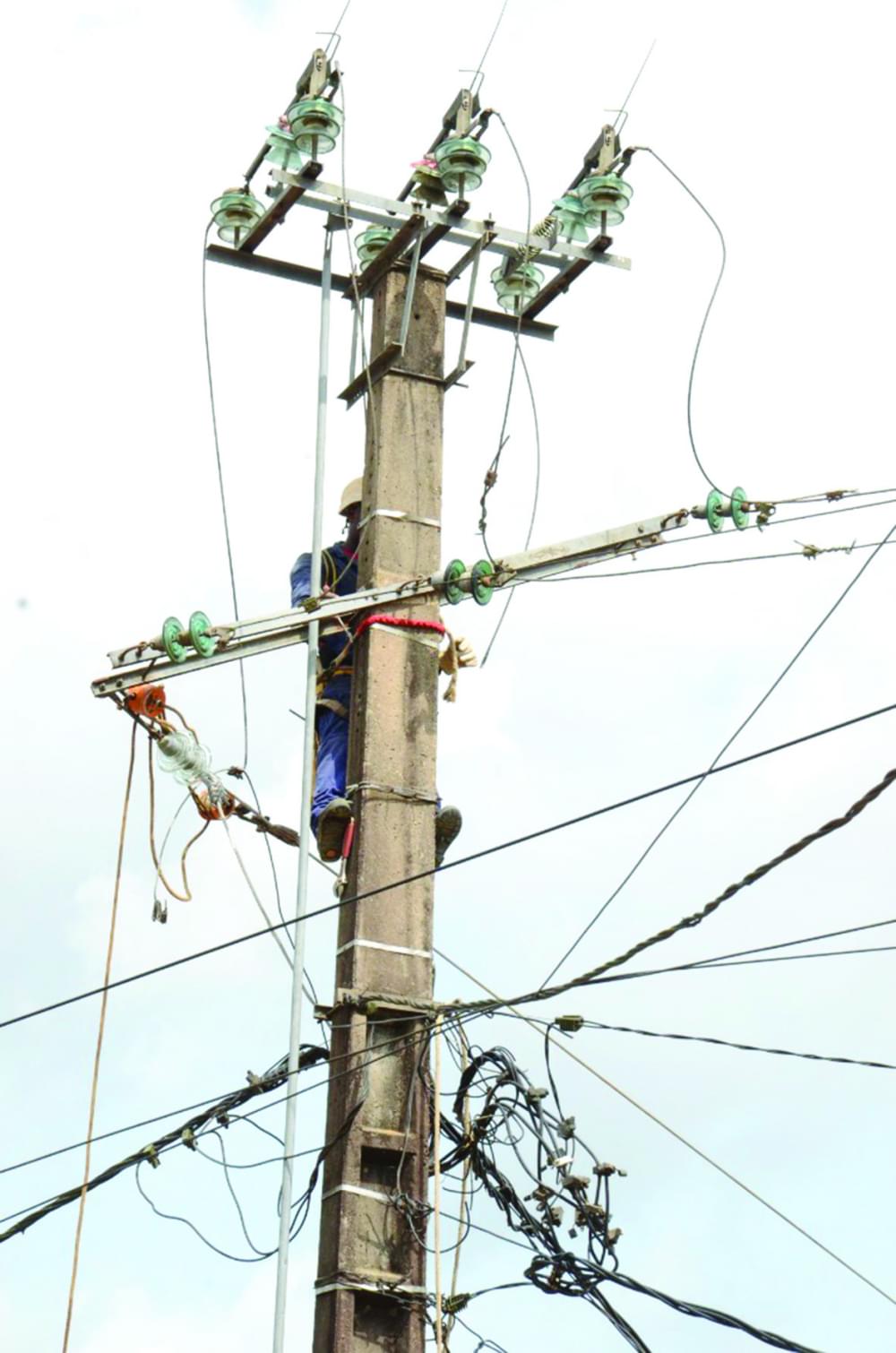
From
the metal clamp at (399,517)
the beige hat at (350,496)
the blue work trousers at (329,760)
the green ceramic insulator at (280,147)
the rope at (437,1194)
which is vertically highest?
the green ceramic insulator at (280,147)

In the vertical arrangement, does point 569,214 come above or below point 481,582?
above

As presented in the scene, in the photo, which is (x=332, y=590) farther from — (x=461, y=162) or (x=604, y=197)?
(x=604, y=197)

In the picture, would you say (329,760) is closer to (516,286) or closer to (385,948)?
(385,948)

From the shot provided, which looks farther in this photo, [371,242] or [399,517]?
[371,242]

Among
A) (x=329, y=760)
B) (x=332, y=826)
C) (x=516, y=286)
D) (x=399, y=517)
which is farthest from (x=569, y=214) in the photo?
(x=332, y=826)

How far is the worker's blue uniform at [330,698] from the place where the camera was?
948 cm

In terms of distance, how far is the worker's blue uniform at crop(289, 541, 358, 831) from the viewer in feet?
31.1

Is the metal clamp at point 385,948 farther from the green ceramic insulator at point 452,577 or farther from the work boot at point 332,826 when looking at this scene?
the green ceramic insulator at point 452,577

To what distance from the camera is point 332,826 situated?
9102mm

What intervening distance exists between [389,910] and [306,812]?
0.50m

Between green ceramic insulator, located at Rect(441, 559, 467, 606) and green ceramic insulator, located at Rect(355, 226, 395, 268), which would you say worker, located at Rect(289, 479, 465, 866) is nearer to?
green ceramic insulator, located at Rect(441, 559, 467, 606)

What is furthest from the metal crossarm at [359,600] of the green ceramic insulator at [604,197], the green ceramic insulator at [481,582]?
the green ceramic insulator at [604,197]

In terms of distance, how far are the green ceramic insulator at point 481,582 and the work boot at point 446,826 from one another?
82 cm

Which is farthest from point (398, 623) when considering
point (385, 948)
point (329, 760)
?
point (385, 948)
